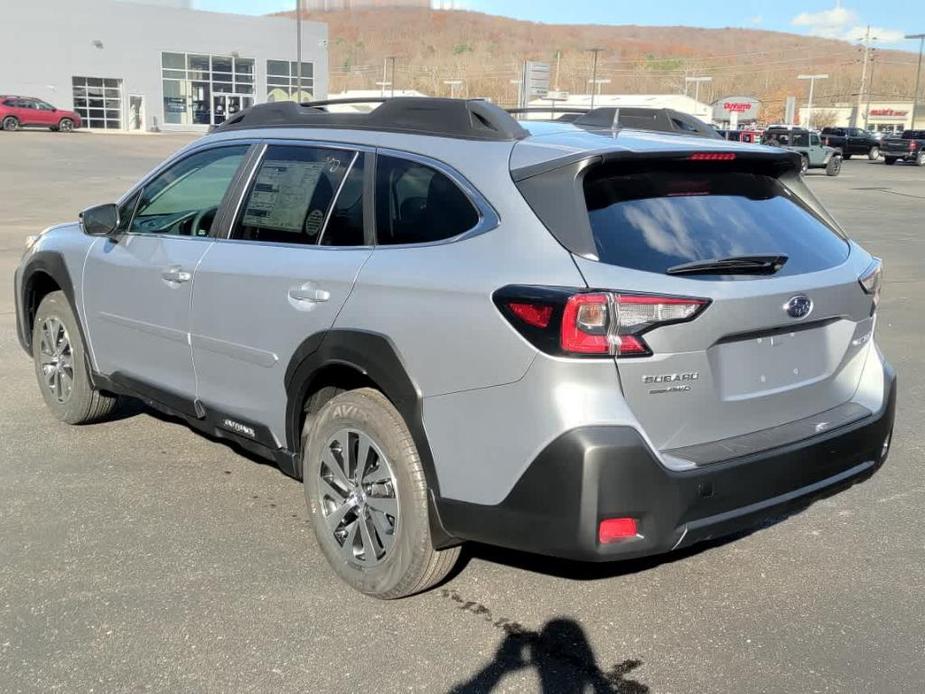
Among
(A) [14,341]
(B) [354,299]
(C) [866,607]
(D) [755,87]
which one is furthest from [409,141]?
(D) [755,87]

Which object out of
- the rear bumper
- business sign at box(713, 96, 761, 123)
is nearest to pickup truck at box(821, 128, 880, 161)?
business sign at box(713, 96, 761, 123)

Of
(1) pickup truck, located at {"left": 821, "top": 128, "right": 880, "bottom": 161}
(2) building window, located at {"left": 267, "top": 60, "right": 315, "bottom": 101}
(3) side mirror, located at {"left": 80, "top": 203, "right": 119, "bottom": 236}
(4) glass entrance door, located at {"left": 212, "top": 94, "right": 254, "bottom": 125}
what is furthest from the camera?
(2) building window, located at {"left": 267, "top": 60, "right": 315, "bottom": 101}

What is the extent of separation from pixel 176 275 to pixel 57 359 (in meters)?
1.65

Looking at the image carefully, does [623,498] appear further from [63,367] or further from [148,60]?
[148,60]

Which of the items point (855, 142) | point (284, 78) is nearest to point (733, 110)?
point (855, 142)

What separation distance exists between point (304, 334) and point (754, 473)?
1723 mm

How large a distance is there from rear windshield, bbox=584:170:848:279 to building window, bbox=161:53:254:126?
5982cm

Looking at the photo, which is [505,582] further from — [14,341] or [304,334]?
[14,341]

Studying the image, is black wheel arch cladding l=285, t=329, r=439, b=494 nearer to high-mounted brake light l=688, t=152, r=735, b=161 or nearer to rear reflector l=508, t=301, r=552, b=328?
rear reflector l=508, t=301, r=552, b=328

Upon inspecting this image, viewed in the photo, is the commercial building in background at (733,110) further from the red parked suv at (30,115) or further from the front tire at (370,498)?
the front tire at (370,498)

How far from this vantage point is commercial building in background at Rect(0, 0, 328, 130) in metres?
54.2

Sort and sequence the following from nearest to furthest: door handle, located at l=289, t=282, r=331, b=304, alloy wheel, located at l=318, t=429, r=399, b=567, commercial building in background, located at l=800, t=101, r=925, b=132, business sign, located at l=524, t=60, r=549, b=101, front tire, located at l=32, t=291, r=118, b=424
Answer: alloy wheel, located at l=318, t=429, r=399, b=567
door handle, located at l=289, t=282, r=331, b=304
front tire, located at l=32, t=291, r=118, b=424
business sign, located at l=524, t=60, r=549, b=101
commercial building in background, located at l=800, t=101, r=925, b=132

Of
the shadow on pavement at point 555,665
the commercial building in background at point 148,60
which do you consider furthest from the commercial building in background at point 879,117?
the shadow on pavement at point 555,665

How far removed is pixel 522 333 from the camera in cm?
282
